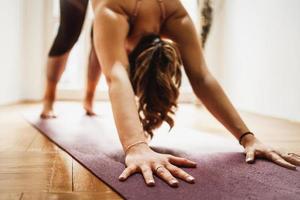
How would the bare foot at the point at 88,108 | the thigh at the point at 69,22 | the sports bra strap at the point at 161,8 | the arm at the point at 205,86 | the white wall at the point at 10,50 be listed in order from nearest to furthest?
the arm at the point at 205,86
the sports bra strap at the point at 161,8
the thigh at the point at 69,22
the bare foot at the point at 88,108
the white wall at the point at 10,50

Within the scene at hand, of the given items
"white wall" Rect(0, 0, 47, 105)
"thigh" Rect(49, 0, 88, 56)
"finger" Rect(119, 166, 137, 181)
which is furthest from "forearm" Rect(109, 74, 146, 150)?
"white wall" Rect(0, 0, 47, 105)

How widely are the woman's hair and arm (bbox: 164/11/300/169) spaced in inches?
2.7

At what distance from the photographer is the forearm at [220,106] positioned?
111 cm

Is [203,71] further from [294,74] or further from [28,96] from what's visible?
[28,96]

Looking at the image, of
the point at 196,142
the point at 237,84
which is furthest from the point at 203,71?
the point at 237,84

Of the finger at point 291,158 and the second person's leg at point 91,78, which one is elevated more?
the finger at point 291,158

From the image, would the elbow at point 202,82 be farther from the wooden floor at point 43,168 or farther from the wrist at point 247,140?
the wooden floor at point 43,168

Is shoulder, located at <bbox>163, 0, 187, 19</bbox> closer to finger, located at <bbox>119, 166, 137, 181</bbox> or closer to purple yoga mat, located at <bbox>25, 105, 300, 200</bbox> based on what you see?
purple yoga mat, located at <bbox>25, 105, 300, 200</bbox>

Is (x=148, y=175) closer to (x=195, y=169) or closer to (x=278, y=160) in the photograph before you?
(x=195, y=169)

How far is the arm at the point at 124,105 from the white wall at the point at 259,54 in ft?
4.30

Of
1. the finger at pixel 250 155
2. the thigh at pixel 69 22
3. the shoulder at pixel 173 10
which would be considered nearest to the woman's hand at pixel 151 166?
the finger at pixel 250 155

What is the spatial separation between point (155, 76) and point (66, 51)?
0.88m

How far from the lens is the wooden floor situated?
2.26 feet

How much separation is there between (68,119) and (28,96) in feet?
5.40
